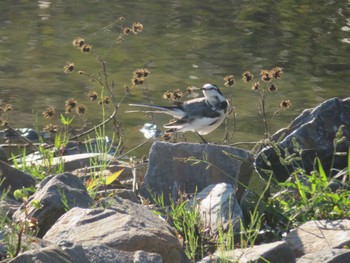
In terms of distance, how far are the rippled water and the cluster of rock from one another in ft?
9.69

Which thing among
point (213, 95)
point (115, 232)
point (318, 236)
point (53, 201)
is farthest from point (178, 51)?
point (115, 232)

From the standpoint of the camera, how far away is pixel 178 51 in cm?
1342

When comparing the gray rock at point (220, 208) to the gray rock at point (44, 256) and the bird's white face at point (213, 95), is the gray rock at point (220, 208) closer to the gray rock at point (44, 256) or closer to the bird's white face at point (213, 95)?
the gray rock at point (44, 256)

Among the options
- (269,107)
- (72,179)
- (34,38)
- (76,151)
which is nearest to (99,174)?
(72,179)

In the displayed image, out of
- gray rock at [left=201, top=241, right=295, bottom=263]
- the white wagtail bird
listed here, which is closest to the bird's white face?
the white wagtail bird

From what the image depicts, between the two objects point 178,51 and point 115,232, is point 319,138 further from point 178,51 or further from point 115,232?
point 178,51

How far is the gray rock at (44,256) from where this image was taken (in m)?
4.00

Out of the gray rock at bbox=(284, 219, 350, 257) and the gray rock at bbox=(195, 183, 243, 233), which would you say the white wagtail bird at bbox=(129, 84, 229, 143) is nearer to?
the gray rock at bbox=(195, 183, 243, 233)

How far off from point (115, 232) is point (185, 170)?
6.65ft

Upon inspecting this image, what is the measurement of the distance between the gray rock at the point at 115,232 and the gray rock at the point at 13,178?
1.48 m

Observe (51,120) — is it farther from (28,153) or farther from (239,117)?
(239,117)

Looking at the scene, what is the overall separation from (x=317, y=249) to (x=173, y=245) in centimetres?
81

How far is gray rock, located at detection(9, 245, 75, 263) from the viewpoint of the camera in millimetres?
4004

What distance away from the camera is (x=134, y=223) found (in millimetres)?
4941
